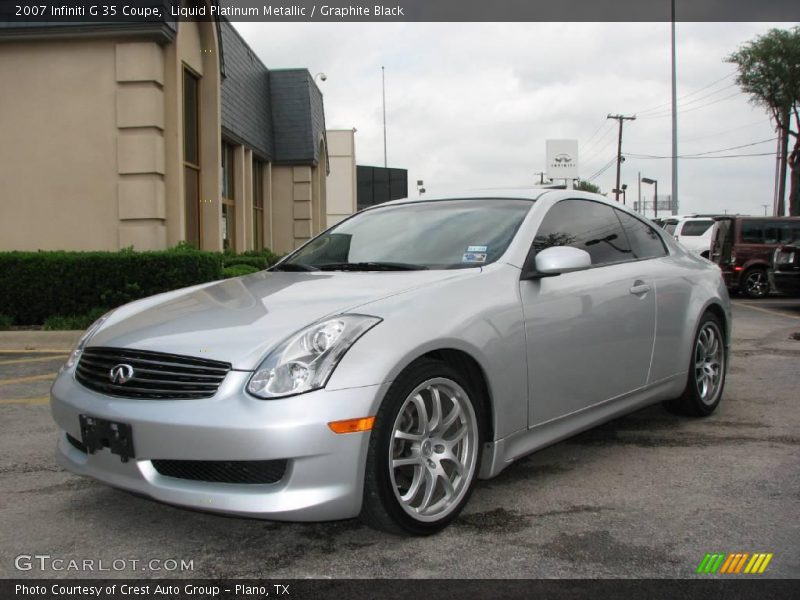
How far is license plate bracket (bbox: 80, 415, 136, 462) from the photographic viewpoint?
2957mm

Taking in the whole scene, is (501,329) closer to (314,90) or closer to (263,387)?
(263,387)

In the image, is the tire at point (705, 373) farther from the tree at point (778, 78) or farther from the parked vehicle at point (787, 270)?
the tree at point (778, 78)

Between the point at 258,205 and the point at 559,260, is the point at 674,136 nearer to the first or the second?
the point at 258,205

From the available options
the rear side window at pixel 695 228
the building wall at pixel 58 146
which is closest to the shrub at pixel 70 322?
the building wall at pixel 58 146

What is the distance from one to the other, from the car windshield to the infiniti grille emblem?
1375 mm

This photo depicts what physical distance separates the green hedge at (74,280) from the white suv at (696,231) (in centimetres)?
1467

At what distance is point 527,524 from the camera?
3344 millimetres

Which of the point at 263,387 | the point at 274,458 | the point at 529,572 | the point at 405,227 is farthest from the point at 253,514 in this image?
the point at 405,227

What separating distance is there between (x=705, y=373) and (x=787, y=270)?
28.9ft

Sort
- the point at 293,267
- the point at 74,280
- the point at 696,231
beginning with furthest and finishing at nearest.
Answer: the point at 696,231, the point at 74,280, the point at 293,267

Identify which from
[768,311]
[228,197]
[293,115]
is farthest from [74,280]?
[293,115]

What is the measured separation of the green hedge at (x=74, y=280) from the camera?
9984mm

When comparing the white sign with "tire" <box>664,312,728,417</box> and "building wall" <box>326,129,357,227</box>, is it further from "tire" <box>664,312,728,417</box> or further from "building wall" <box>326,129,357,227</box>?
"tire" <box>664,312,728,417</box>

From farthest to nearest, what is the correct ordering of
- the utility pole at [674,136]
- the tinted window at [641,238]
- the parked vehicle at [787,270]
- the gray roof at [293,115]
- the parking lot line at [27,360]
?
the utility pole at [674,136] → the gray roof at [293,115] → the parked vehicle at [787,270] → the parking lot line at [27,360] → the tinted window at [641,238]
